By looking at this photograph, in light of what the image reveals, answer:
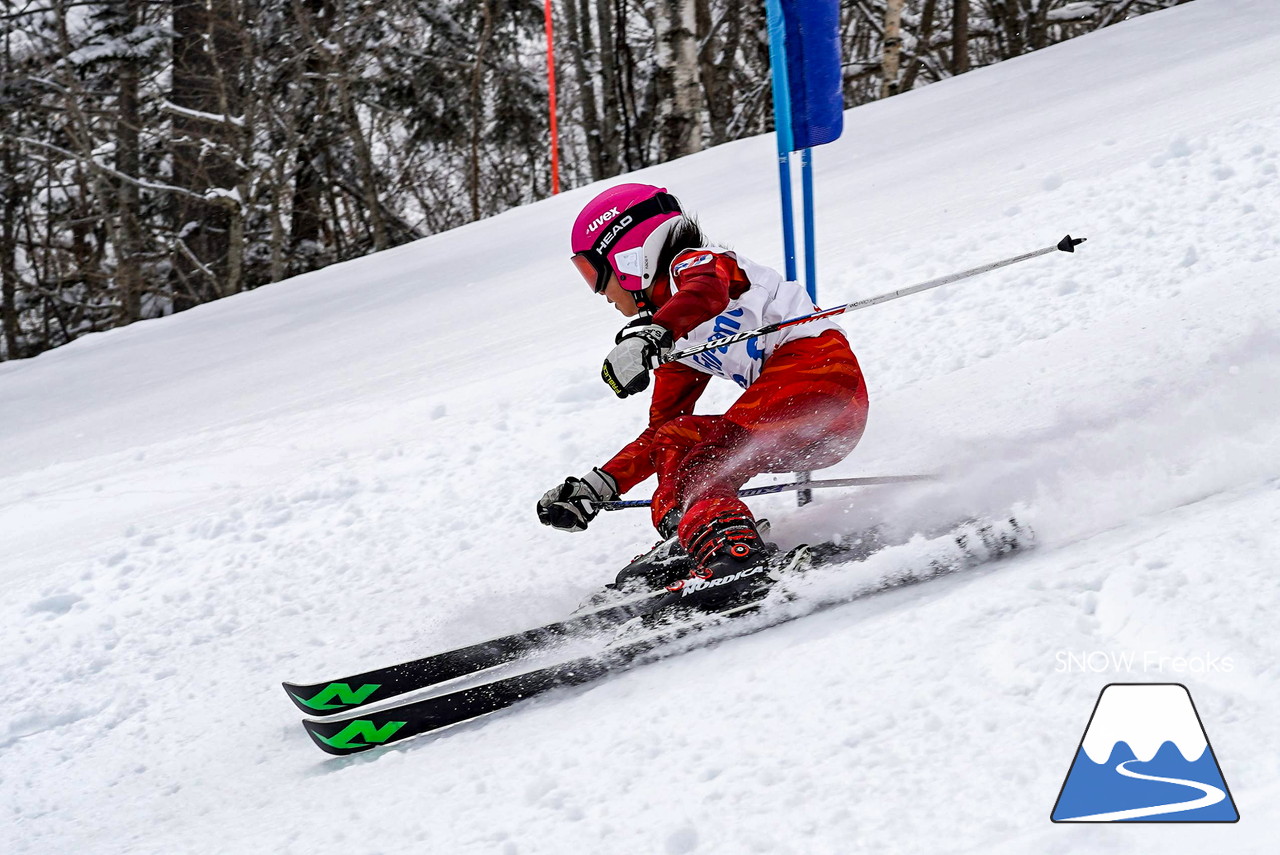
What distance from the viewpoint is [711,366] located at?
3379mm

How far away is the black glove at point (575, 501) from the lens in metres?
3.19

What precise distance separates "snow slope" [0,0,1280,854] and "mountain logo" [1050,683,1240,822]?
3 centimetres

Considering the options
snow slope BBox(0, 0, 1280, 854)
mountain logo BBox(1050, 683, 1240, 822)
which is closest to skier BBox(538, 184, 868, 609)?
snow slope BBox(0, 0, 1280, 854)

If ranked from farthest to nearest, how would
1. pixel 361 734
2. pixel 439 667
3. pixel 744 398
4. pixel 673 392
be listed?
pixel 673 392 → pixel 744 398 → pixel 439 667 → pixel 361 734

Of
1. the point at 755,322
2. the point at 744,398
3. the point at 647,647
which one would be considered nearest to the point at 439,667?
the point at 647,647

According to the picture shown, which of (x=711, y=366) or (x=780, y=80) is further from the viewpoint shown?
(x=780, y=80)

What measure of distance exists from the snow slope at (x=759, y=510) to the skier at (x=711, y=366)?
0.37m

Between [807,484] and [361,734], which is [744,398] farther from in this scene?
[361,734]

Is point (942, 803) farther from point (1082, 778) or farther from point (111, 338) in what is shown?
point (111, 338)

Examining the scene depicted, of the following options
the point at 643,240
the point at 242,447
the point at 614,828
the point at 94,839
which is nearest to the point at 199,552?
the point at 242,447

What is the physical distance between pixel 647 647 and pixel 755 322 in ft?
3.47

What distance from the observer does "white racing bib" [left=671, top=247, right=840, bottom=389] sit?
3.19m

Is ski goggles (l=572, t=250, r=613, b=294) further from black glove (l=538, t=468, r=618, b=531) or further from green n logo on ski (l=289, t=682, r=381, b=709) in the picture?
green n logo on ski (l=289, t=682, r=381, b=709)

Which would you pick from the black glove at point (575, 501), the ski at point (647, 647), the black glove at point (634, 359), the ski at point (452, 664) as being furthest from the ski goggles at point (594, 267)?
the ski at point (647, 647)
